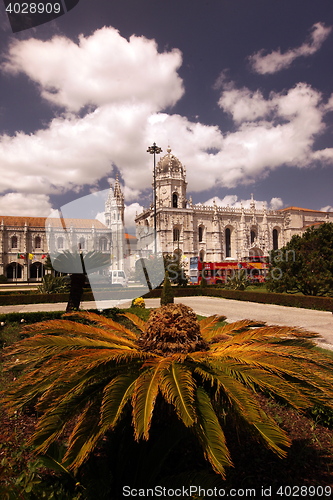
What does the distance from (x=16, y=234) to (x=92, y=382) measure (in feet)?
201

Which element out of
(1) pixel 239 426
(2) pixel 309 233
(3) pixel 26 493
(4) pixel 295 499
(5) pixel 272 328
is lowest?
(4) pixel 295 499

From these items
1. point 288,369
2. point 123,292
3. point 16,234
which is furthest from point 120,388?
point 16,234

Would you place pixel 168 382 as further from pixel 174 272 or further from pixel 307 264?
pixel 174 272

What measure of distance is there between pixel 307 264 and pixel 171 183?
4398cm

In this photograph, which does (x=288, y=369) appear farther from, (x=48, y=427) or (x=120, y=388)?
(x=48, y=427)

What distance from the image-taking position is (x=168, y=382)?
224cm

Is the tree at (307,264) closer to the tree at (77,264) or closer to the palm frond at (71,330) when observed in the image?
the tree at (77,264)

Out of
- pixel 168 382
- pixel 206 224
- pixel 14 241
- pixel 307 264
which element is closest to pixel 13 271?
pixel 14 241

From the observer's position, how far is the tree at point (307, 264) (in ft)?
61.4

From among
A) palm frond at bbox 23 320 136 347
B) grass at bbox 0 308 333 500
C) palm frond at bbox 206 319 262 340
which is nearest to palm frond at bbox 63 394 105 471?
grass at bbox 0 308 333 500

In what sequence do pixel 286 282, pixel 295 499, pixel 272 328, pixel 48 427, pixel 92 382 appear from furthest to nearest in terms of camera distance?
1. pixel 286 282
2. pixel 272 328
3. pixel 295 499
4. pixel 92 382
5. pixel 48 427

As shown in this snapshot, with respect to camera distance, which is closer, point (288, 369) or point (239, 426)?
point (239, 426)

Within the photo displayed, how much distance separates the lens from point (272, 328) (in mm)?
3291

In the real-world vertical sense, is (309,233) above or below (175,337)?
above
